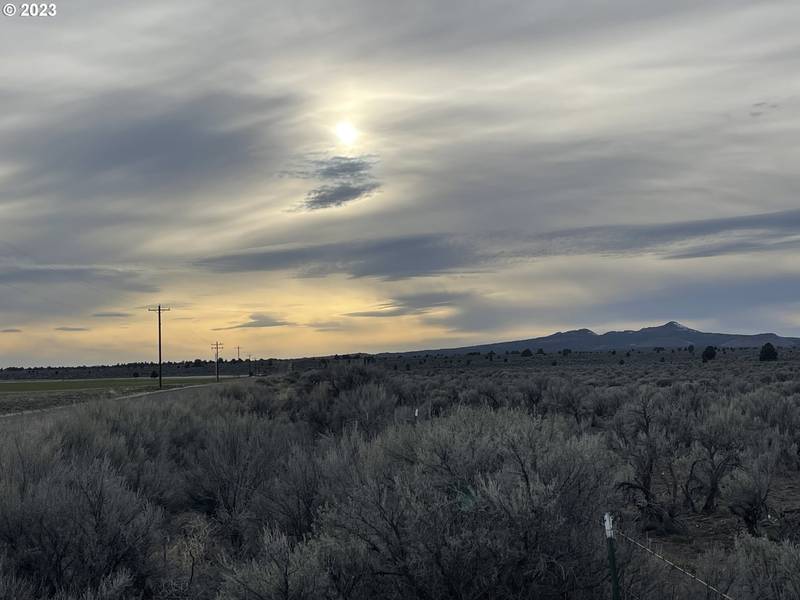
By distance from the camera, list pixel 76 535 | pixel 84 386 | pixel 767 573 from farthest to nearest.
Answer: pixel 84 386 → pixel 76 535 → pixel 767 573

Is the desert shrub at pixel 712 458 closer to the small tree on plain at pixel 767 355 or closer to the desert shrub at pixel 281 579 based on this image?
the desert shrub at pixel 281 579

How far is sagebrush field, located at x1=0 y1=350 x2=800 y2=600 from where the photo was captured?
22.3ft

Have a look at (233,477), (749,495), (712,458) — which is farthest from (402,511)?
(712,458)

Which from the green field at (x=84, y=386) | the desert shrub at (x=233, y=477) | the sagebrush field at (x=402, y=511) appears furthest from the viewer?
the green field at (x=84, y=386)

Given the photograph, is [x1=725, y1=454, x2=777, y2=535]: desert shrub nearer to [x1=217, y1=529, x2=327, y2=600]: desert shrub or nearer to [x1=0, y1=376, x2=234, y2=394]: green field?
[x1=217, y1=529, x2=327, y2=600]: desert shrub

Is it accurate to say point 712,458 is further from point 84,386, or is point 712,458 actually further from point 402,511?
point 84,386

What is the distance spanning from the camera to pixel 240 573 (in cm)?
708

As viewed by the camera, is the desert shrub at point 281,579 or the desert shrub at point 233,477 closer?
the desert shrub at point 281,579

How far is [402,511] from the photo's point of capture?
7047 millimetres

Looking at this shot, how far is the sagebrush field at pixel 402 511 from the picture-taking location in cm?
680

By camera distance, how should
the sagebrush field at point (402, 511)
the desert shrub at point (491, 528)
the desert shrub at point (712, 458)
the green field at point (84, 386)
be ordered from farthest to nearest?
the green field at point (84, 386)
the desert shrub at point (712, 458)
the sagebrush field at point (402, 511)
the desert shrub at point (491, 528)

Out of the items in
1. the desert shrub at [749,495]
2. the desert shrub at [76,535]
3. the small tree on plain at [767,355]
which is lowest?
the desert shrub at [749,495]

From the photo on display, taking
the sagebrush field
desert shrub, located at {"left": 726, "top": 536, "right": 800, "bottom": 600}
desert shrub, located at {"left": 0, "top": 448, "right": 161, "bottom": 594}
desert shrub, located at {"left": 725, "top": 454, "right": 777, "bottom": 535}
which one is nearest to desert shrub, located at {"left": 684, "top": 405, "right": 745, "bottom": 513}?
the sagebrush field

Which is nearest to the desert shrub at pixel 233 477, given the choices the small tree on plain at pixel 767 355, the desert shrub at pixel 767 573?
the desert shrub at pixel 767 573
